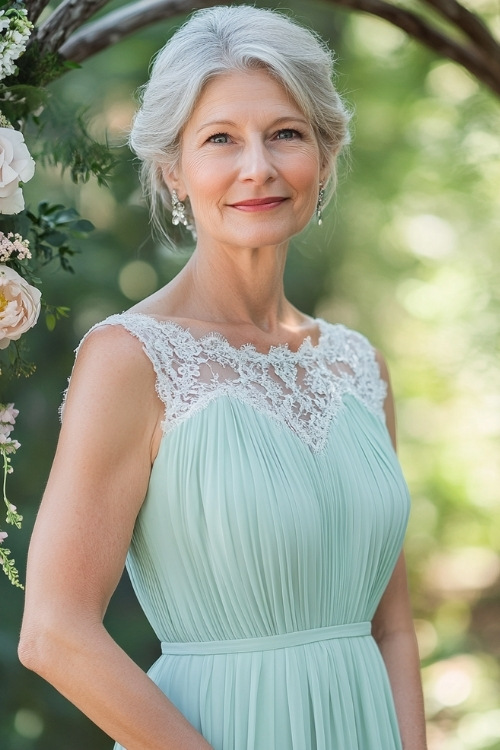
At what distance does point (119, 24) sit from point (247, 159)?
0.75 meters

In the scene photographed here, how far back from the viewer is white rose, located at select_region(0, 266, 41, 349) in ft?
6.22

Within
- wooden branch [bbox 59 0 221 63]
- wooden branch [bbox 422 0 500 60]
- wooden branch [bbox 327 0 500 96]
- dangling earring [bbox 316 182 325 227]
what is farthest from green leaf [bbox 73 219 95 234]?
wooden branch [bbox 422 0 500 60]

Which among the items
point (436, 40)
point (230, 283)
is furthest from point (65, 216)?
point (436, 40)

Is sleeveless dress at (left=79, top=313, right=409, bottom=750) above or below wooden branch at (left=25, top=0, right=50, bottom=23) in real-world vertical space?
below

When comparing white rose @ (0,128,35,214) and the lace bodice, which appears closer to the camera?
white rose @ (0,128,35,214)

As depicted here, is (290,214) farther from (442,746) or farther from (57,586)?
(442,746)

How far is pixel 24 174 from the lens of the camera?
190 centimetres

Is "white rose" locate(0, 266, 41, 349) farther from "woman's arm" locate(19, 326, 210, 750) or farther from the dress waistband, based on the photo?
the dress waistband

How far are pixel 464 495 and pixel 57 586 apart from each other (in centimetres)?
563

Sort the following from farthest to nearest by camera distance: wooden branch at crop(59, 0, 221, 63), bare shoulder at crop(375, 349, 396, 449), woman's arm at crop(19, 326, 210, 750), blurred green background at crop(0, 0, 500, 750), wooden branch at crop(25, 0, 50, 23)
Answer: blurred green background at crop(0, 0, 500, 750) → bare shoulder at crop(375, 349, 396, 449) → wooden branch at crop(59, 0, 221, 63) → wooden branch at crop(25, 0, 50, 23) → woman's arm at crop(19, 326, 210, 750)

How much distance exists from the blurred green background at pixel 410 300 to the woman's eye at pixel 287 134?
188 centimetres

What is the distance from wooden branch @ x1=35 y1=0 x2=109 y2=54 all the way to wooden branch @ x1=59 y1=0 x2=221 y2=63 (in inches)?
4.6

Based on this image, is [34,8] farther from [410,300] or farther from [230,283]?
[410,300]

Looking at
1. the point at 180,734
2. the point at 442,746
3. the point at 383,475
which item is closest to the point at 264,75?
the point at 383,475
